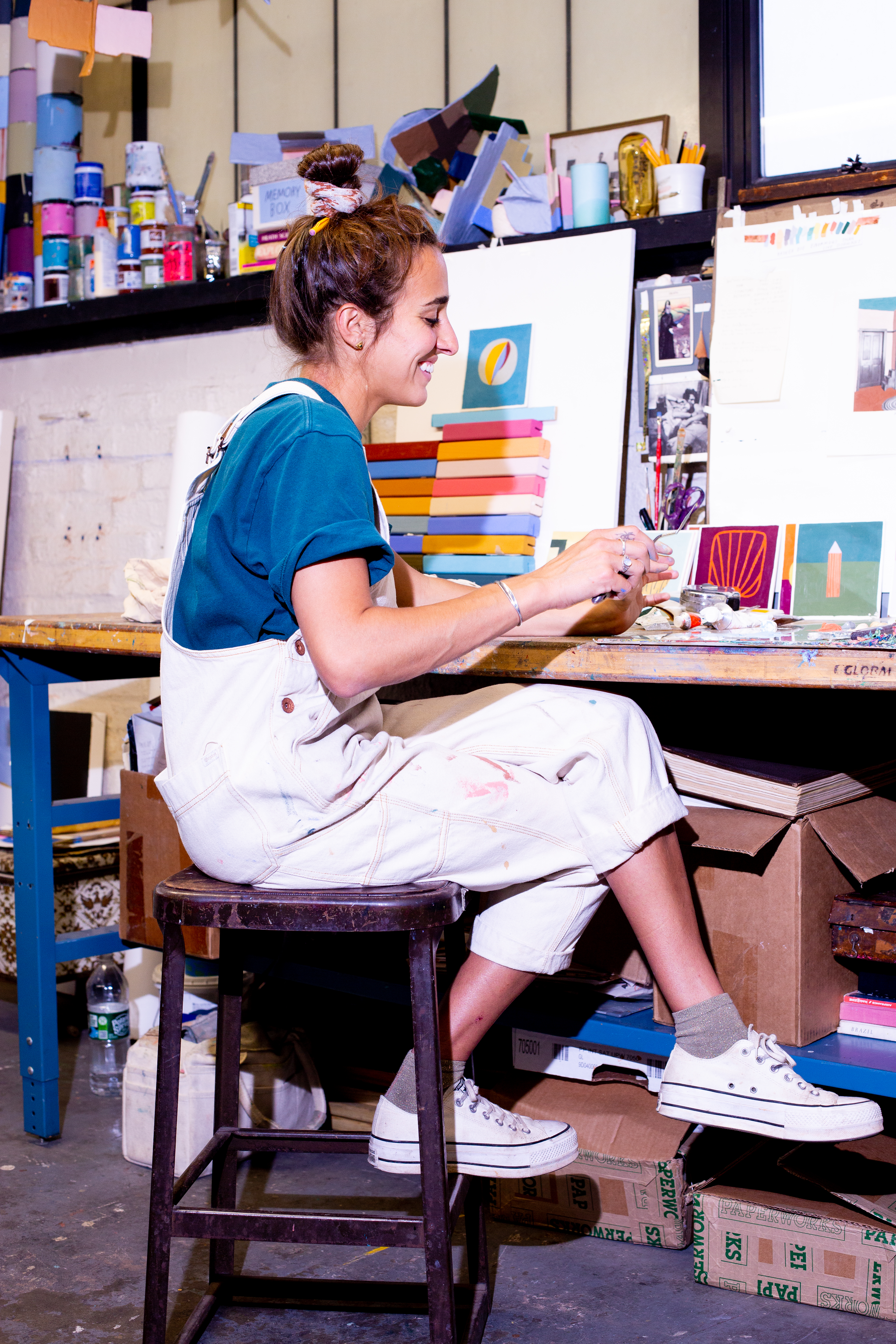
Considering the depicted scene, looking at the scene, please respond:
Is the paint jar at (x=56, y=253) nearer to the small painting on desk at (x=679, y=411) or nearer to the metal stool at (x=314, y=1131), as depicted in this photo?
the small painting on desk at (x=679, y=411)

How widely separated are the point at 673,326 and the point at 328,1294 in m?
1.80

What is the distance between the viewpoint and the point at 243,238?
2904mm

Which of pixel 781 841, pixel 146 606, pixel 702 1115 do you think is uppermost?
pixel 146 606

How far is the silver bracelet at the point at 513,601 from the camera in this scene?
1.35 meters

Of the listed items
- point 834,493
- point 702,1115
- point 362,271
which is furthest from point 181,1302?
point 834,493

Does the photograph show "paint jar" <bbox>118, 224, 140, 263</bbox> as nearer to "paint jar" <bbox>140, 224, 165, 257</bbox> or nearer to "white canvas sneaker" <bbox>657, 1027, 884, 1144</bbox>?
"paint jar" <bbox>140, 224, 165, 257</bbox>

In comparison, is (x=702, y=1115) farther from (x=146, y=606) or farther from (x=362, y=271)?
(x=146, y=606)

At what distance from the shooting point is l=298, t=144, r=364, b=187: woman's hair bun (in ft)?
4.98

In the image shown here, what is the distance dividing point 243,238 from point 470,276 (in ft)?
2.48

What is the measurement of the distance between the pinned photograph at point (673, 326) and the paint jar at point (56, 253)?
5.74 feet

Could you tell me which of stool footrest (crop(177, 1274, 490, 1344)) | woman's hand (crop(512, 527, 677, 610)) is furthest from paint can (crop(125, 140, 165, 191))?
stool footrest (crop(177, 1274, 490, 1344))

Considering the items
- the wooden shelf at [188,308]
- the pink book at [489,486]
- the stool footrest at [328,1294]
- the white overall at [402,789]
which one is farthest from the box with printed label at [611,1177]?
the wooden shelf at [188,308]

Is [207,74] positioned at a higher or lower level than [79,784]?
higher

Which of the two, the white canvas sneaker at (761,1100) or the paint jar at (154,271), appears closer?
the white canvas sneaker at (761,1100)
